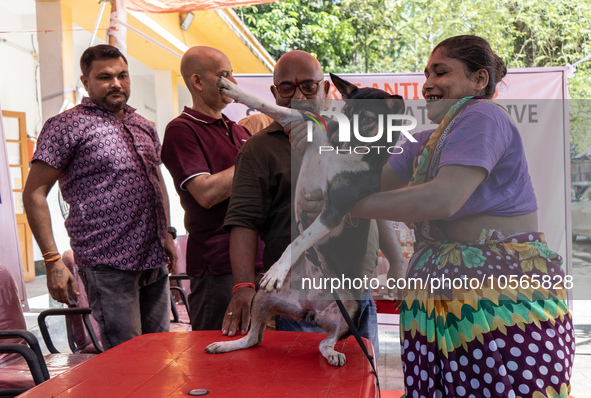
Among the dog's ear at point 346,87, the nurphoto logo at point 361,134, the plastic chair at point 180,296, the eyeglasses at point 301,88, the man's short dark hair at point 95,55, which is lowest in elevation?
the plastic chair at point 180,296

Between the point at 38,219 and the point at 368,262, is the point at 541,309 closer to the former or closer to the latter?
the point at 368,262

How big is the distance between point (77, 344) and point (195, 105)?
141cm

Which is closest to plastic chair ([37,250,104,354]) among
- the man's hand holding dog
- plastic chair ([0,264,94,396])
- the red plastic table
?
plastic chair ([0,264,94,396])

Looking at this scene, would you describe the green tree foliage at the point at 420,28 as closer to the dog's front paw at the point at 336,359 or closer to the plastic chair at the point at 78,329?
the plastic chair at the point at 78,329

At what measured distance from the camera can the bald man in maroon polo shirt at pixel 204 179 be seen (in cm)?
231

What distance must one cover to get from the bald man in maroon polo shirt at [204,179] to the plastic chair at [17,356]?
1.97 ft

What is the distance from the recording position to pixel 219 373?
54.3 inches

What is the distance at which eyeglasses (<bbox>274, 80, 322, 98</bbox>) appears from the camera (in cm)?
173

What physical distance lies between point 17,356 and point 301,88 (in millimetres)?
2034

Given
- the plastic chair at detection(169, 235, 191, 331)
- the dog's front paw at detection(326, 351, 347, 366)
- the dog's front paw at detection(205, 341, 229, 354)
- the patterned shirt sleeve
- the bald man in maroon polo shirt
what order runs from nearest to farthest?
the dog's front paw at detection(326, 351, 347, 366) < the dog's front paw at detection(205, 341, 229, 354) < the bald man in maroon polo shirt < the patterned shirt sleeve < the plastic chair at detection(169, 235, 191, 331)

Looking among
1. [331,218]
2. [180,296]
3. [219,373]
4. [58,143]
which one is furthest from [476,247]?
[180,296]

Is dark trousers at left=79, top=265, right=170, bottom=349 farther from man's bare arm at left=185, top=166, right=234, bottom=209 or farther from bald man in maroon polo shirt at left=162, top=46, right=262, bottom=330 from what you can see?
man's bare arm at left=185, top=166, right=234, bottom=209

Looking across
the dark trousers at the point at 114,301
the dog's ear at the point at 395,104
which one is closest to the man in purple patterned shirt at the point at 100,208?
the dark trousers at the point at 114,301

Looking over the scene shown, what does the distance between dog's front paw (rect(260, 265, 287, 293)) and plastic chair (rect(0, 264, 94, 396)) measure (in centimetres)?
124
